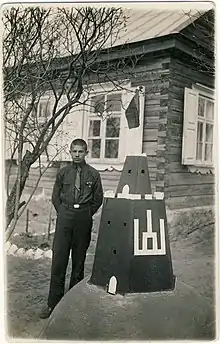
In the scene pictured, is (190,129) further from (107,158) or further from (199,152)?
(107,158)

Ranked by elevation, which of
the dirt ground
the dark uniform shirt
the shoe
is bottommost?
the shoe

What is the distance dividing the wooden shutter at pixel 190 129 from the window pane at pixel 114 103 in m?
0.17

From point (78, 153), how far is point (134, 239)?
0.26 meters

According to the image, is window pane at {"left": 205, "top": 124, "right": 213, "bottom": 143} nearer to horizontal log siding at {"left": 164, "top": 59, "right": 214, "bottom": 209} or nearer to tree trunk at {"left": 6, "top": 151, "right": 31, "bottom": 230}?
horizontal log siding at {"left": 164, "top": 59, "right": 214, "bottom": 209}

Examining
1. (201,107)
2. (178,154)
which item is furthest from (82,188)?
(201,107)

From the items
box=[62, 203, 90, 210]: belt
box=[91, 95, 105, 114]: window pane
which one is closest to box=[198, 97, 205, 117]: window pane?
box=[91, 95, 105, 114]: window pane

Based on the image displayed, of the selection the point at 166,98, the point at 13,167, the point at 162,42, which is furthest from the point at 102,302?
the point at 162,42

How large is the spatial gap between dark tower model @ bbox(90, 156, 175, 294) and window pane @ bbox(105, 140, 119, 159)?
39 millimetres

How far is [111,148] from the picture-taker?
1.08 m

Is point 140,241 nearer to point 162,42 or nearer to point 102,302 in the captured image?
point 102,302

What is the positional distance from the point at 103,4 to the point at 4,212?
1.93ft

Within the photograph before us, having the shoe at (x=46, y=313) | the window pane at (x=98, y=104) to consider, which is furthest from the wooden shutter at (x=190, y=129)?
the shoe at (x=46, y=313)

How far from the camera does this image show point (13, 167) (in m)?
1.09

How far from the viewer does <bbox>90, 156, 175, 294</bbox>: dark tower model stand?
1055 millimetres
